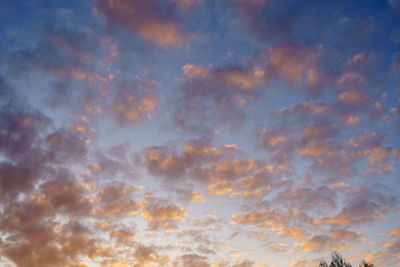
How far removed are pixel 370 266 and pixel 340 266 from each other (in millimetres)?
13733

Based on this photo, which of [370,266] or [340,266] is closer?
[370,266]

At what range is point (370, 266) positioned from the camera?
107 metres

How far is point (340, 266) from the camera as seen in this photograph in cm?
11938
